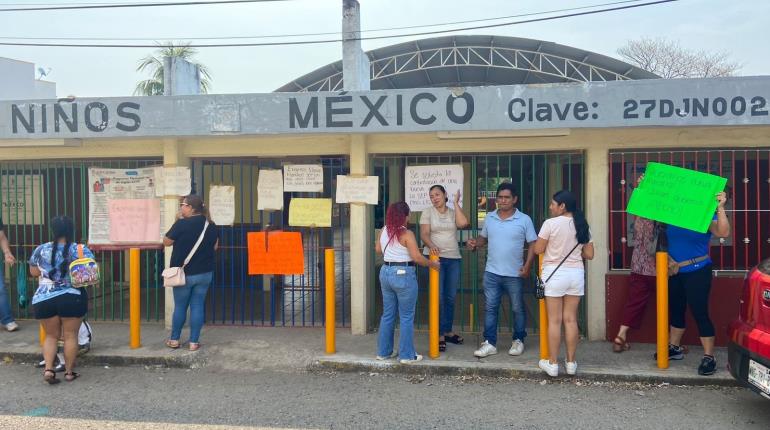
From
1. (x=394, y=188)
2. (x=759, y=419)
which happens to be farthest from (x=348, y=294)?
(x=759, y=419)

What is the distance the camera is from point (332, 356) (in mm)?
5738

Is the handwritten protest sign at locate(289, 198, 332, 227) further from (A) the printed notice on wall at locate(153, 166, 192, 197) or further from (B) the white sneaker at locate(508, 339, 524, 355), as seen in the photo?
(B) the white sneaker at locate(508, 339, 524, 355)

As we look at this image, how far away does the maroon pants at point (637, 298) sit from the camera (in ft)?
18.8

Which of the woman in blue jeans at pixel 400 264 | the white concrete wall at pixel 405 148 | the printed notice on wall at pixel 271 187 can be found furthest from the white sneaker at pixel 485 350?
the printed notice on wall at pixel 271 187

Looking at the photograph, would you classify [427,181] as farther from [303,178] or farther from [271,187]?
[271,187]

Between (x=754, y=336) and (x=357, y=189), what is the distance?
389cm

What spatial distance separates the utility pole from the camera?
10094 mm

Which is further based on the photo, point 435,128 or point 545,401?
point 435,128

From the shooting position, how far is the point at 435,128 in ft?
19.0

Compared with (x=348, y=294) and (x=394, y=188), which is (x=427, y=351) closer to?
(x=348, y=294)

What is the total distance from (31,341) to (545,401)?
17.5ft

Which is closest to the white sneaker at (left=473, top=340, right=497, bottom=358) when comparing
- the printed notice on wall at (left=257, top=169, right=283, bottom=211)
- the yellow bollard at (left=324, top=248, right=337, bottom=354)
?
the yellow bollard at (left=324, top=248, right=337, bottom=354)

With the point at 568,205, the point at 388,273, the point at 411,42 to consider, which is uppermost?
the point at 411,42

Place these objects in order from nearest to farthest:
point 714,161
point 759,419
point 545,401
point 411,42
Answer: point 759,419
point 545,401
point 714,161
point 411,42
